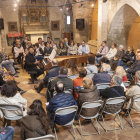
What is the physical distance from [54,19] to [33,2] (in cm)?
204

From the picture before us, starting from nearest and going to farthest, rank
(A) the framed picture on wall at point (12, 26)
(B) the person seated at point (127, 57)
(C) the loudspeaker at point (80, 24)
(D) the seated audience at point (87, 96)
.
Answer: (D) the seated audience at point (87, 96), (B) the person seated at point (127, 57), (C) the loudspeaker at point (80, 24), (A) the framed picture on wall at point (12, 26)

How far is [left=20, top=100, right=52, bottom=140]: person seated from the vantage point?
8.42ft

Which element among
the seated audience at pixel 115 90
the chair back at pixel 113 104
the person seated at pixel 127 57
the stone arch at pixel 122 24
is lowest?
the chair back at pixel 113 104

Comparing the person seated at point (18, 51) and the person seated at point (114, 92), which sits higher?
the person seated at point (18, 51)

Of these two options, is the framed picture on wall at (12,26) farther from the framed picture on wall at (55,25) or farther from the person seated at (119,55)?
the person seated at (119,55)

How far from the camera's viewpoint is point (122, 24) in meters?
9.26

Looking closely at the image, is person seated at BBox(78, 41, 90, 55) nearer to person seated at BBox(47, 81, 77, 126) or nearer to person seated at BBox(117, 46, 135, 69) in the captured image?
person seated at BBox(117, 46, 135, 69)

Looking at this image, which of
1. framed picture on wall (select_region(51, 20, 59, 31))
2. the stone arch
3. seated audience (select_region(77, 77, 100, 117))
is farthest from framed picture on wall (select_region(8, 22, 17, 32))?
seated audience (select_region(77, 77, 100, 117))

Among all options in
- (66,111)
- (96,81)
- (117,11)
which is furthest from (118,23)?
(66,111)

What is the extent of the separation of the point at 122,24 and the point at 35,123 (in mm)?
8013

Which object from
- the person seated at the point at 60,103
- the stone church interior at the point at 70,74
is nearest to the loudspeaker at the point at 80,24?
the stone church interior at the point at 70,74

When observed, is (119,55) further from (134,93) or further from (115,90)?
(115,90)

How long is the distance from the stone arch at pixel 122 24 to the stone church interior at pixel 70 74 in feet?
0.16

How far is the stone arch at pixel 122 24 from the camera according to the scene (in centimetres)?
878
